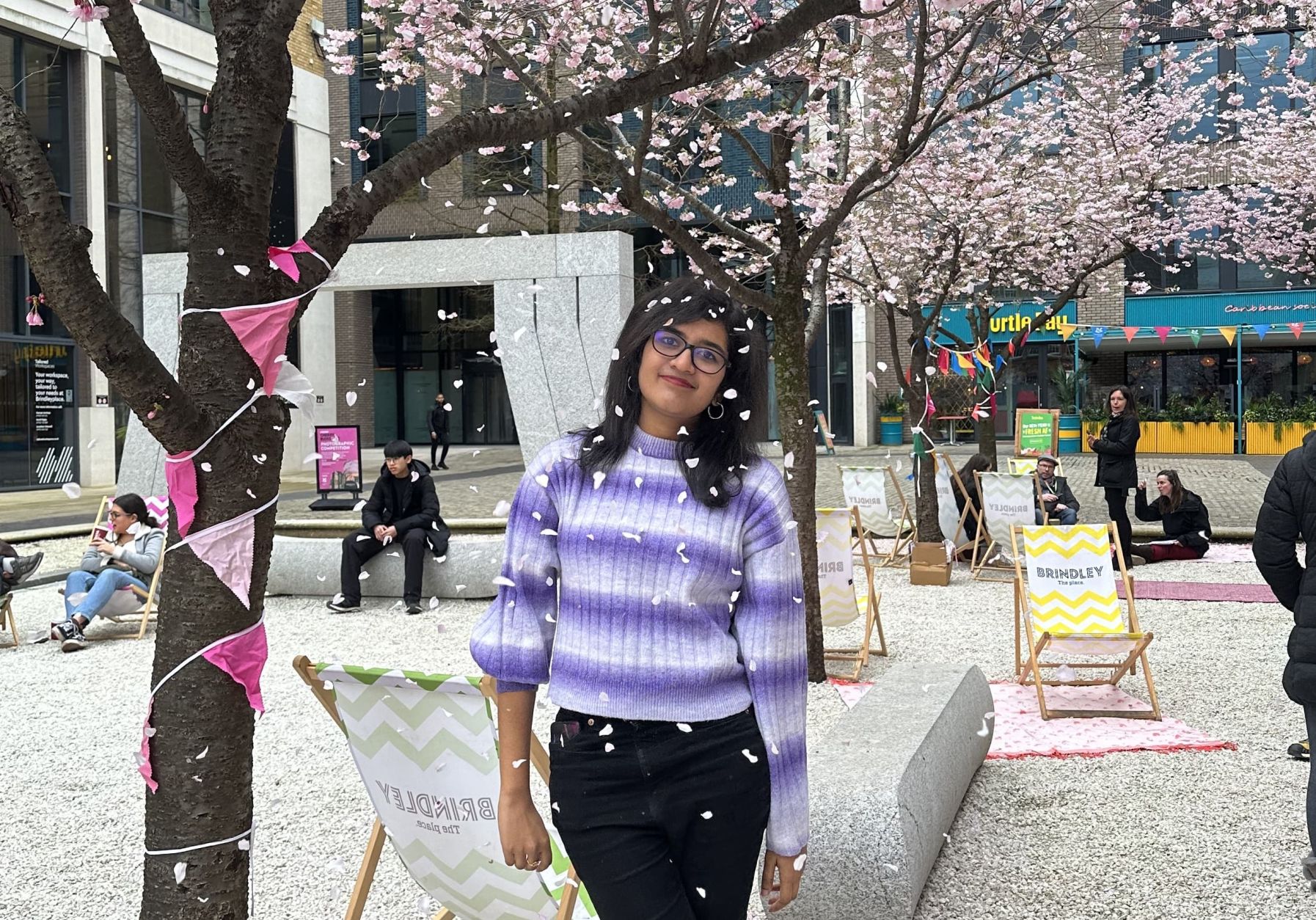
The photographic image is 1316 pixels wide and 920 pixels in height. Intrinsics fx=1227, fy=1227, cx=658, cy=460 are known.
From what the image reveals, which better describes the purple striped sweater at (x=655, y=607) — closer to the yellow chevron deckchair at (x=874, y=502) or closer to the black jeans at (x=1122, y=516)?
the black jeans at (x=1122, y=516)

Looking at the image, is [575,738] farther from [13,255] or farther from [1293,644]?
[13,255]

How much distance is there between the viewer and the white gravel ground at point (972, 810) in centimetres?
374

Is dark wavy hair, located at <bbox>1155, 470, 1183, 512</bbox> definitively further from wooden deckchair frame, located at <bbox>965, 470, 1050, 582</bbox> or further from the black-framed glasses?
the black-framed glasses

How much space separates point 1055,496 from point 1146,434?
17.9 metres

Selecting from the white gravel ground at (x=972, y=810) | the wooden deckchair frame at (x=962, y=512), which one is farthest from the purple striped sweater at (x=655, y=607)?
the wooden deckchair frame at (x=962, y=512)

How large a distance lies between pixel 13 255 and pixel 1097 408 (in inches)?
885

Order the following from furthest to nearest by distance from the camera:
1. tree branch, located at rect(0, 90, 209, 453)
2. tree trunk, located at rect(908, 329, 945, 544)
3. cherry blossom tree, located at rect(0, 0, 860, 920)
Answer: tree trunk, located at rect(908, 329, 945, 544), cherry blossom tree, located at rect(0, 0, 860, 920), tree branch, located at rect(0, 90, 209, 453)

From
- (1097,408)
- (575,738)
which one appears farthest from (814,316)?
(1097,408)

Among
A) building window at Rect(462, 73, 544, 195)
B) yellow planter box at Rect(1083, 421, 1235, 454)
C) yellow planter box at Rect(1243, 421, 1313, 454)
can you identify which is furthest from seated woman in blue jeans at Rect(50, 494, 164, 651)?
yellow planter box at Rect(1243, 421, 1313, 454)

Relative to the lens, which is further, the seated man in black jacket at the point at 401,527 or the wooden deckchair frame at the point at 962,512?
the wooden deckchair frame at the point at 962,512

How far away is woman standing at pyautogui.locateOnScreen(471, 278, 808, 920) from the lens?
2002 millimetres

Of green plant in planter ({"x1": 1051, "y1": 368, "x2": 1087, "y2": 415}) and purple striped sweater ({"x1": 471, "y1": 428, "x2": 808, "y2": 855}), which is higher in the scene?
green plant in planter ({"x1": 1051, "y1": 368, "x2": 1087, "y2": 415})

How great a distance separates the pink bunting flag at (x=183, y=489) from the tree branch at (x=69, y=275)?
12 centimetres

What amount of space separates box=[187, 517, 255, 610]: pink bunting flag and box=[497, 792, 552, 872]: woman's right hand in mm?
760
